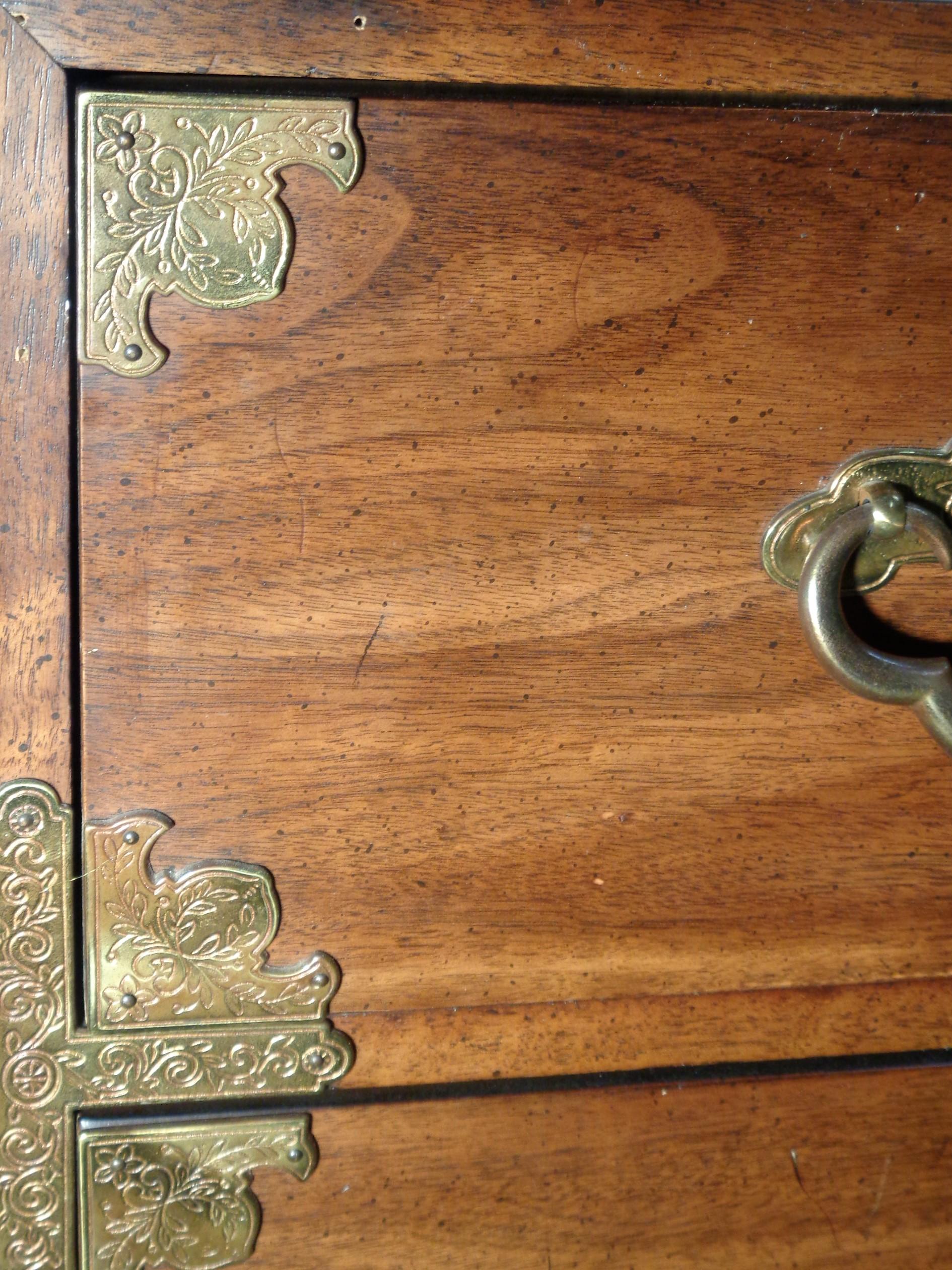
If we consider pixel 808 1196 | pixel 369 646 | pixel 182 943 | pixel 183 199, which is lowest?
pixel 808 1196

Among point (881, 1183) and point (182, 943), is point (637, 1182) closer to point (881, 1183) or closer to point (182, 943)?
point (881, 1183)

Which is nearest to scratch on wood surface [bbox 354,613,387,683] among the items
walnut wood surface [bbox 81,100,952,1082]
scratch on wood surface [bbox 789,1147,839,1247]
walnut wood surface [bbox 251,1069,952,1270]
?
walnut wood surface [bbox 81,100,952,1082]

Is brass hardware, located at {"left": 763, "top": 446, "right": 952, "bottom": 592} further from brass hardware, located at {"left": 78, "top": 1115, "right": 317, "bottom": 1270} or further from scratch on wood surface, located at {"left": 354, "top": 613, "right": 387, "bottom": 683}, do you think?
brass hardware, located at {"left": 78, "top": 1115, "right": 317, "bottom": 1270}

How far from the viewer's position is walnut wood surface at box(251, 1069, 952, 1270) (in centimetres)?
49

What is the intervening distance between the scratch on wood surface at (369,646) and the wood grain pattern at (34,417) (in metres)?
0.13

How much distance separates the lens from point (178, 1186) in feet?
1.57

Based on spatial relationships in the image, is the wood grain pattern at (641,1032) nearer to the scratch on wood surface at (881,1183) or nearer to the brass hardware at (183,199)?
the scratch on wood surface at (881,1183)

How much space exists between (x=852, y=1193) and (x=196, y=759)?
39 centimetres

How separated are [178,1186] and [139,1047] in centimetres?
7

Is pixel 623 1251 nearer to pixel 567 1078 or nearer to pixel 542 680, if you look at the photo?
pixel 567 1078

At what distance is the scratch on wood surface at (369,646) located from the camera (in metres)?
0.46

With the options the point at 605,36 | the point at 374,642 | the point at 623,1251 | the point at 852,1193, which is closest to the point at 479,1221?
the point at 623,1251

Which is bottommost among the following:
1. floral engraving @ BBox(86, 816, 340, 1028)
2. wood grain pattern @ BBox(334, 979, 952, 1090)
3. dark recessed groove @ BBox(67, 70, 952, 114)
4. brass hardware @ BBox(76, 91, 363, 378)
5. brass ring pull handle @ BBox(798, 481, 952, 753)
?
wood grain pattern @ BBox(334, 979, 952, 1090)

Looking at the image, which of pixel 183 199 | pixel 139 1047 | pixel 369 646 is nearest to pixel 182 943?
pixel 139 1047
